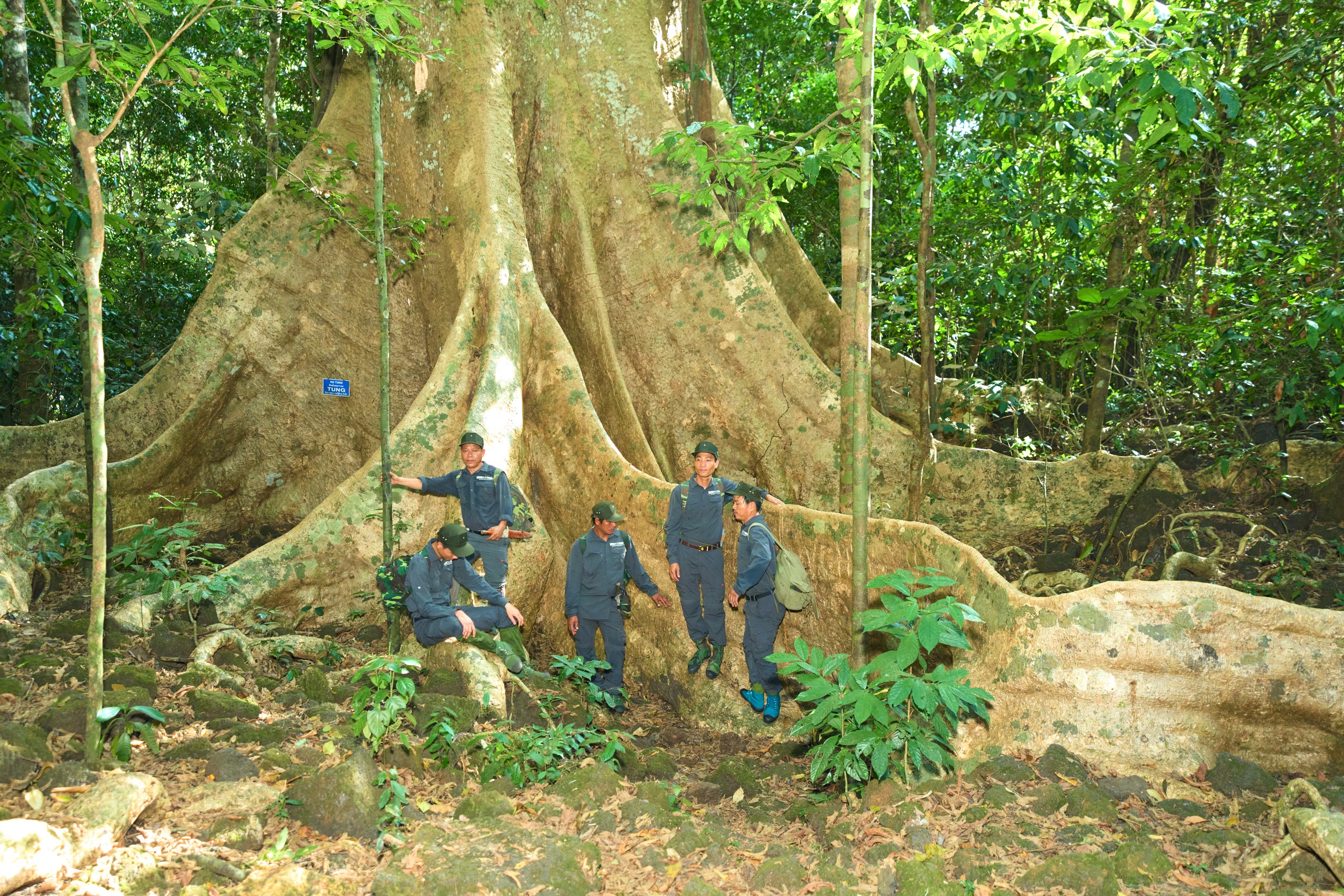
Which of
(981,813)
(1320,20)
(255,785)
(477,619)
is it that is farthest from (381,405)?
(1320,20)

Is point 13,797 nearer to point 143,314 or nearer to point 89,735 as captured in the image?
point 89,735

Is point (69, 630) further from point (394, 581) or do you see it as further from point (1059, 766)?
point (1059, 766)

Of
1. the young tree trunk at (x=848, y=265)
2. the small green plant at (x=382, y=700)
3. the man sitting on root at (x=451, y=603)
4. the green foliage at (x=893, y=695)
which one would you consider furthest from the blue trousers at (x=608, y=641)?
the green foliage at (x=893, y=695)

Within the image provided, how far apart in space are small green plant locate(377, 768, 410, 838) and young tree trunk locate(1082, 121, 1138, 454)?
18.0 ft

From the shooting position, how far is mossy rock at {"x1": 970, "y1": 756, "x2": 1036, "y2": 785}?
3602 millimetres

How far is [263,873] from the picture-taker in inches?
106

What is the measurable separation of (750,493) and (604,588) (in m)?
1.10

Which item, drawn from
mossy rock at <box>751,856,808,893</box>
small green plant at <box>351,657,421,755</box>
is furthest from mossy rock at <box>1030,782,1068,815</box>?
small green plant at <box>351,657,421,755</box>

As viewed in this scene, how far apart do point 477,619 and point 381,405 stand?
4.23 ft

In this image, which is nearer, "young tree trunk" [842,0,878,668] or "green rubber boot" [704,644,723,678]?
"young tree trunk" [842,0,878,668]

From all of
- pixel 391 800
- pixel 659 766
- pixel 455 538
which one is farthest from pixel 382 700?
pixel 659 766

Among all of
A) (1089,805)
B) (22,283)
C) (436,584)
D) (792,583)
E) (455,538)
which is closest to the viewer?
(1089,805)

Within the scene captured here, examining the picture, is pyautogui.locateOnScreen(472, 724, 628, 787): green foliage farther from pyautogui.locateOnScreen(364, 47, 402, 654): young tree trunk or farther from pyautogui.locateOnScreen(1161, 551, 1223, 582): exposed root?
pyautogui.locateOnScreen(1161, 551, 1223, 582): exposed root

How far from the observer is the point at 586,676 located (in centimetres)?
459
